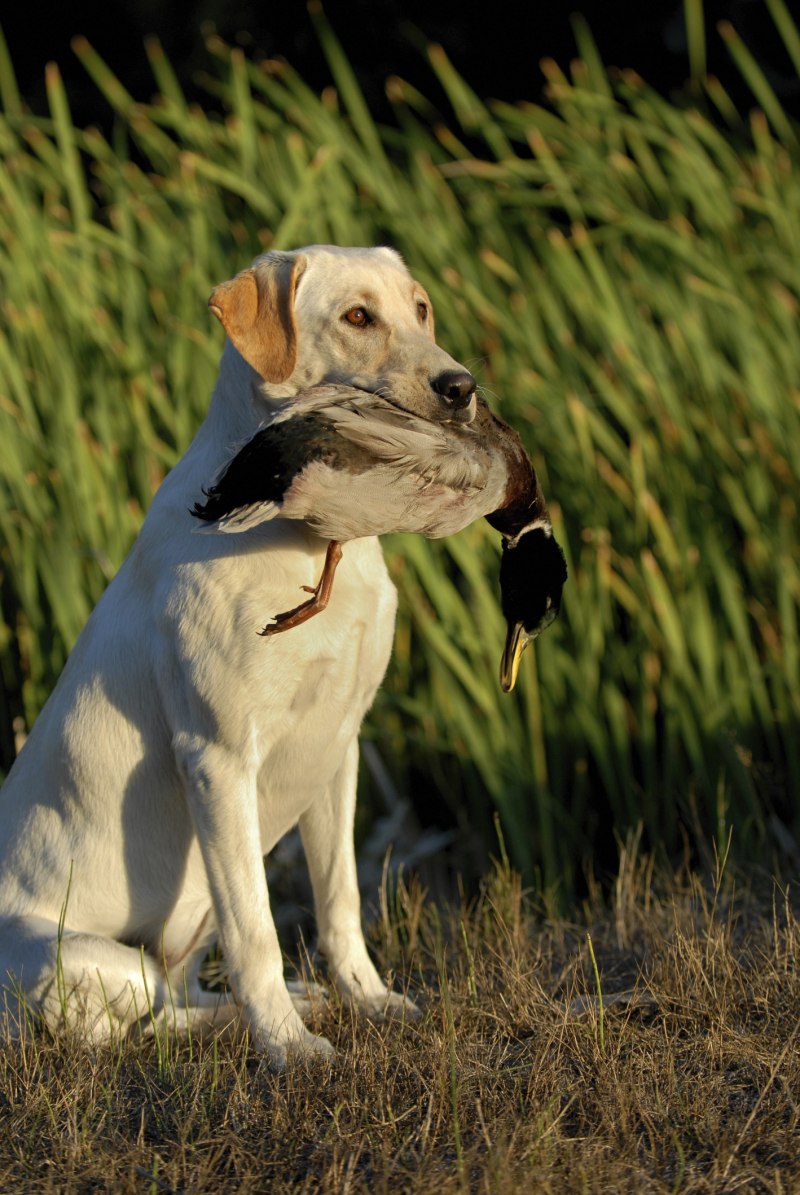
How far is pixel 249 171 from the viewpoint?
426 centimetres

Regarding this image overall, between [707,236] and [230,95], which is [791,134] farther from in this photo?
[230,95]

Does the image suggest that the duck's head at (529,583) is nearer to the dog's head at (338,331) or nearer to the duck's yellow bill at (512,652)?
the duck's yellow bill at (512,652)

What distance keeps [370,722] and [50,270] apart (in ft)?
5.15

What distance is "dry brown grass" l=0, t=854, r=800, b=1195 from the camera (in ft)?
6.06

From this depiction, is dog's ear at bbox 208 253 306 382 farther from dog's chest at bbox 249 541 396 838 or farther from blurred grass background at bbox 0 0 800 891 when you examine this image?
blurred grass background at bbox 0 0 800 891

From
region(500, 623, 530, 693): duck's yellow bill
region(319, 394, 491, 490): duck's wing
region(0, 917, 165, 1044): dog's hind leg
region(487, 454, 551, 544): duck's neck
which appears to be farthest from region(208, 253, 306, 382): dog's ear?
region(0, 917, 165, 1044): dog's hind leg

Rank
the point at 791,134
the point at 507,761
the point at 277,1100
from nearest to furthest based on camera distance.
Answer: the point at 277,1100, the point at 507,761, the point at 791,134

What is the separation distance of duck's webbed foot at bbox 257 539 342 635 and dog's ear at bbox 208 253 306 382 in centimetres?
37

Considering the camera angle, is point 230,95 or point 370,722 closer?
point 370,722

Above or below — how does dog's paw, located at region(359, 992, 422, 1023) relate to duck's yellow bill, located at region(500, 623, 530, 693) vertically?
below

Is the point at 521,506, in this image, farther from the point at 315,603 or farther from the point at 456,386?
the point at 315,603

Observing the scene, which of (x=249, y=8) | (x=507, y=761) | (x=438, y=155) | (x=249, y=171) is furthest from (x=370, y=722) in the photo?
(x=249, y=8)

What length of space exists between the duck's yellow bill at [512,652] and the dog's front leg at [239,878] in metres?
0.50

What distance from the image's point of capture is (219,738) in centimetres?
249
